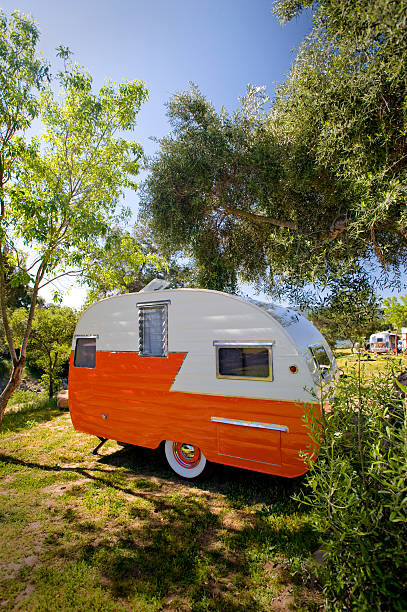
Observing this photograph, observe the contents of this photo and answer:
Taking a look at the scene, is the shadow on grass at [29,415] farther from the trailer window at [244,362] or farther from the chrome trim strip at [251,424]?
the trailer window at [244,362]

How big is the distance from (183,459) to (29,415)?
7787mm

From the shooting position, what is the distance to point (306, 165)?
6844 millimetres

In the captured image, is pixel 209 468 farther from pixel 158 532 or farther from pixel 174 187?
pixel 174 187

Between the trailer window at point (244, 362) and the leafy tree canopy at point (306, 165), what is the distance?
152 cm

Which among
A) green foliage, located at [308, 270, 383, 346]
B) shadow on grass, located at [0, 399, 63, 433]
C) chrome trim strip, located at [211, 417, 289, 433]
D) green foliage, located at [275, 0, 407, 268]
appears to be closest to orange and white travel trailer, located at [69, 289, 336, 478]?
chrome trim strip, located at [211, 417, 289, 433]

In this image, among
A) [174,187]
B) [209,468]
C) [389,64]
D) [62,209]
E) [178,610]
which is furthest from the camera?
[174,187]

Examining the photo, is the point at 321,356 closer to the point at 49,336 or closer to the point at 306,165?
the point at 306,165

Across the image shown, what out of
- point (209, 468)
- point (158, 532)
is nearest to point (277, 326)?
point (209, 468)

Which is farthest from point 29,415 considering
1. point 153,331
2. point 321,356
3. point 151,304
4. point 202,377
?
point 321,356

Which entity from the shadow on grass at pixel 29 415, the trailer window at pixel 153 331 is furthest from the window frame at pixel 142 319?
the shadow on grass at pixel 29 415

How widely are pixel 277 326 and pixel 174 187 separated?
5281 millimetres

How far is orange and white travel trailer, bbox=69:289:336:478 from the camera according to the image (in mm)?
4648

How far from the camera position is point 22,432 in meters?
9.22

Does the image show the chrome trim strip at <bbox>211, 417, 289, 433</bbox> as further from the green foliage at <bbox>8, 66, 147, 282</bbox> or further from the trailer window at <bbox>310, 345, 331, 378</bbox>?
the green foliage at <bbox>8, 66, 147, 282</bbox>
